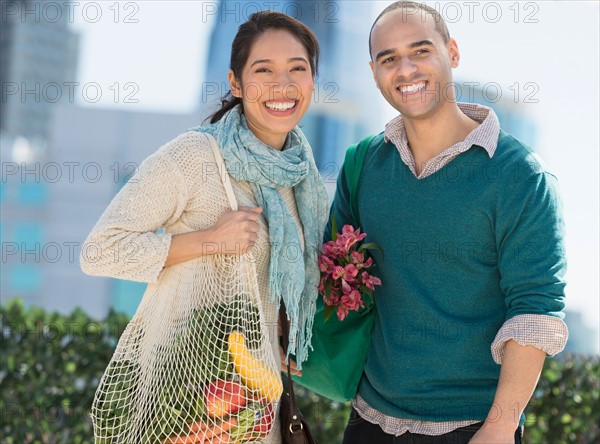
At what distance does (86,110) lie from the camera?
30.5 metres

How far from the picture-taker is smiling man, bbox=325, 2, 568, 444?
238cm

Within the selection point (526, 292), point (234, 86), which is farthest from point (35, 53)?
point (526, 292)

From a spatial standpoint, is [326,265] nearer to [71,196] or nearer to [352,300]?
[352,300]

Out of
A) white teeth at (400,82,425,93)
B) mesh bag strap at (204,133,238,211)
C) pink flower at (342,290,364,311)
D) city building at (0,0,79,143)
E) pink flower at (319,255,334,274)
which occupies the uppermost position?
white teeth at (400,82,425,93)

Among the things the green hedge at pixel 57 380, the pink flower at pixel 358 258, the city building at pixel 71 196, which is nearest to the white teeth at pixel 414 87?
the pink flower at pixel 358 258

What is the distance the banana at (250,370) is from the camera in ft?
7.77

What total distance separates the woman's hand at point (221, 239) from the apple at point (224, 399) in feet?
1.34

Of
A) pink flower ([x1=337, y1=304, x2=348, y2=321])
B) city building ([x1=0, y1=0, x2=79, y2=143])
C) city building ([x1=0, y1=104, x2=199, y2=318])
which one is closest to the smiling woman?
pink flower ([x1=337, y1=304, x2=348, y2=321])

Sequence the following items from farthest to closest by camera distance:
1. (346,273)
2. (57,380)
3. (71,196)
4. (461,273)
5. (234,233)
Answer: (71,196) → (57,380) → (346,273) → (461,273) → (234,233)

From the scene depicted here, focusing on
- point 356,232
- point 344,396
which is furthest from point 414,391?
point 356,232

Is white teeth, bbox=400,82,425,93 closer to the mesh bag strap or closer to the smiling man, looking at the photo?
the smiling man

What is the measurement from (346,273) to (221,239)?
0.46 m

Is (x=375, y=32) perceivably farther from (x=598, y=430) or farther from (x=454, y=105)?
(x=598, y=430)

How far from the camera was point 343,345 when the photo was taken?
2838 mm
